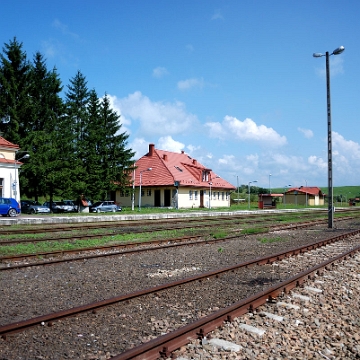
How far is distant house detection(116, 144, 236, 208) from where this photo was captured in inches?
2068

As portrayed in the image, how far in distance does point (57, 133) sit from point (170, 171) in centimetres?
1580

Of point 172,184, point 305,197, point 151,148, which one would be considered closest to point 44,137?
point 172,184

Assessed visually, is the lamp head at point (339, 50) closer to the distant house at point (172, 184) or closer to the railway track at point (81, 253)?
the railway track at point (81, 253)

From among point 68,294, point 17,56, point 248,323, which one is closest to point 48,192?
point 17,56

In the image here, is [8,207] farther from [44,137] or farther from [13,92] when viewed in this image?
[13,92]

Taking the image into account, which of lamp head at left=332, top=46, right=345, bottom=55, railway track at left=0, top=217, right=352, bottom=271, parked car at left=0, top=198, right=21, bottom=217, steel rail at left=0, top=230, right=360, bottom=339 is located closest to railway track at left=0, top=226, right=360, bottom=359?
steel rail at left=0, top=230, right=360, bottom=339

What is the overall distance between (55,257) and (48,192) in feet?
105

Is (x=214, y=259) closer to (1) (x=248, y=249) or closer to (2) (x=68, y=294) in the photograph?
(1) (x=248, y=249)

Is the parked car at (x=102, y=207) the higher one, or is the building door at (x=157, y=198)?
the building door at (x=157, y=198)


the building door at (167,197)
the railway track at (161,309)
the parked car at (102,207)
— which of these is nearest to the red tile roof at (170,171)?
the building door at (167,197)

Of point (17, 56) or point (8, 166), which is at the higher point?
point (17, 56)

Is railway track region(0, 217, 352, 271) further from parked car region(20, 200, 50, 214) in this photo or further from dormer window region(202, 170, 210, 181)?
dormer window region(202, 170, 210, 181)

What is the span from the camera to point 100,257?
11.9 m

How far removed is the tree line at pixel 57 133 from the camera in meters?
42.0
